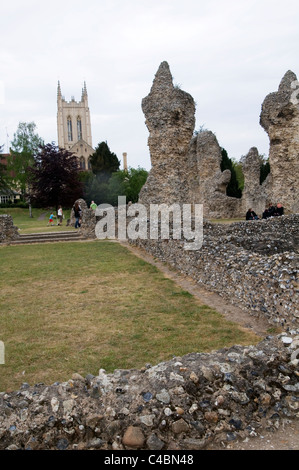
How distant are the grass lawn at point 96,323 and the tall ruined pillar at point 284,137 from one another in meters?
14.4

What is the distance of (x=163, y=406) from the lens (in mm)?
3115

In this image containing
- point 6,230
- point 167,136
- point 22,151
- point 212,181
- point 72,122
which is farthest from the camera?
point 72,122

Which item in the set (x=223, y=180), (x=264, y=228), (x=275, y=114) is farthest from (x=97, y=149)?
(x=264, y=228)

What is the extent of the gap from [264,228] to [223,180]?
17.5 m

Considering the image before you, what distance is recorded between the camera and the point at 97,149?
2347 inches

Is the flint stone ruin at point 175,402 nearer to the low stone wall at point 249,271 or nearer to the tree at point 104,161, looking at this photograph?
the low stone wall at point 249,271

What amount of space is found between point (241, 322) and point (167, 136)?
37.3 feet

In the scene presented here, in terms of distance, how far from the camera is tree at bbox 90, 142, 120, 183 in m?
56.7

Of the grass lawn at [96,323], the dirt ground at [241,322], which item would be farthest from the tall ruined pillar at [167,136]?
the grass lawn at [96,323]

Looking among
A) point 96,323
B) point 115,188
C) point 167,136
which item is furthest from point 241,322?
point 115,188

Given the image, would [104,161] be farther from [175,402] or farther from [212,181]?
[175,402]

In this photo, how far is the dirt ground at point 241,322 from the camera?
9.79 ft
